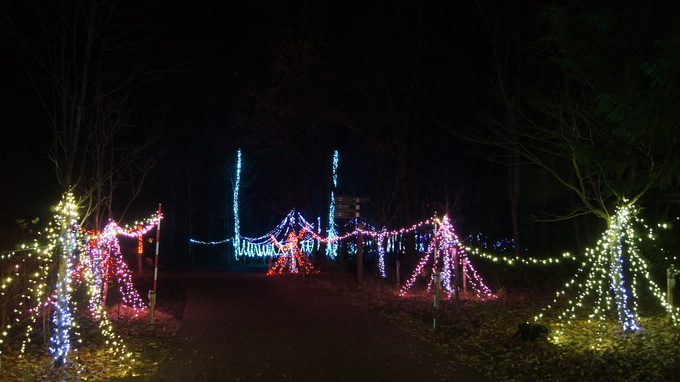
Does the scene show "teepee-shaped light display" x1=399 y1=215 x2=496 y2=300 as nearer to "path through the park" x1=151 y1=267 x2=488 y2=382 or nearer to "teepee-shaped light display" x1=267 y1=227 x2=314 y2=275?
"path through the park" x1=151 y1=267 x2=488 y2=382

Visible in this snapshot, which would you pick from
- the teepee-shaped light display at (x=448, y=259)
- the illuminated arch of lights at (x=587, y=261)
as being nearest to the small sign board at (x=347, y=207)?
the illuminated arch of lights at (x=587, y=261)

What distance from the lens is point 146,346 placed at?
412 inches

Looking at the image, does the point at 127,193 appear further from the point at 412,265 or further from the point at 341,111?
the point at 412,265

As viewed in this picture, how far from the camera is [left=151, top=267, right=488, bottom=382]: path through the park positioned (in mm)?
8289

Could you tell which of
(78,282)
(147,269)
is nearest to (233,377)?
(78,282)

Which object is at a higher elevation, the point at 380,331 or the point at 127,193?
the point at 127,193

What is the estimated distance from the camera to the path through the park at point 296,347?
8.29 metres

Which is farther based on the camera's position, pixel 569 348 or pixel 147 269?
pixel 147 269

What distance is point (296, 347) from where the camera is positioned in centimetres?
1015

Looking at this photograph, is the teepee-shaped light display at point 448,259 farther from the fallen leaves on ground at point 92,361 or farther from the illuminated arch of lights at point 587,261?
the fallen leaves on ground at point 92,361

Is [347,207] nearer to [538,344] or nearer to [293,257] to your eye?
[293,257]

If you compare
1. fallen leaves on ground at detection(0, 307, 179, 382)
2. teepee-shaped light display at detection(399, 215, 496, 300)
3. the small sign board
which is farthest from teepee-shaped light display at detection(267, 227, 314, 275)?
fallen leaves on ground at detection(0, 307, 179, 382)

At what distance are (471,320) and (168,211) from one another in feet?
120

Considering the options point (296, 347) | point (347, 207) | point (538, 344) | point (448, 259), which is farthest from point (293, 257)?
point (538, 344)
